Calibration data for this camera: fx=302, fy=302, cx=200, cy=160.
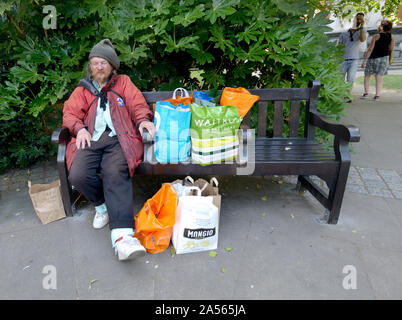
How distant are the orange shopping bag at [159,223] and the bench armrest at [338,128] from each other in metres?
1.46

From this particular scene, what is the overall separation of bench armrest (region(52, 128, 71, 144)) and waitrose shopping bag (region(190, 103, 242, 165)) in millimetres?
1144

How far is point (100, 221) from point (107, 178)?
0.44 metres

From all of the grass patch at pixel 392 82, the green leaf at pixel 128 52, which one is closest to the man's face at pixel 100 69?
the green leaf at pixel 128 52

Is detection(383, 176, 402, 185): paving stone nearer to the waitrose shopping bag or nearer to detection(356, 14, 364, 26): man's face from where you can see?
the waitrose shopping bag

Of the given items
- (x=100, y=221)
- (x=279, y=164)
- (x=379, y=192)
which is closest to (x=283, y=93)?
(x=279, y=164)

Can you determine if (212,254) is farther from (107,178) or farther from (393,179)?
(393,179)

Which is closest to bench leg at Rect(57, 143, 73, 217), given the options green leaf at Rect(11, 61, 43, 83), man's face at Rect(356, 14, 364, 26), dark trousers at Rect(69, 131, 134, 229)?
dark trousers at Rect(69, 131, 134, 229)

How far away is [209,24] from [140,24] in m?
0.70

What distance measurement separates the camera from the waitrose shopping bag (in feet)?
7.91

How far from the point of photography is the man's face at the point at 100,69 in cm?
264

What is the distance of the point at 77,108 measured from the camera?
271 centimetres

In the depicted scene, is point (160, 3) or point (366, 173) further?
point (366, 173)

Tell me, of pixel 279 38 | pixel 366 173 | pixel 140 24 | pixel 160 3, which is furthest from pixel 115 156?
pixel 366 173

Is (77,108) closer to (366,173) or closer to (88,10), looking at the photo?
(88,10)
